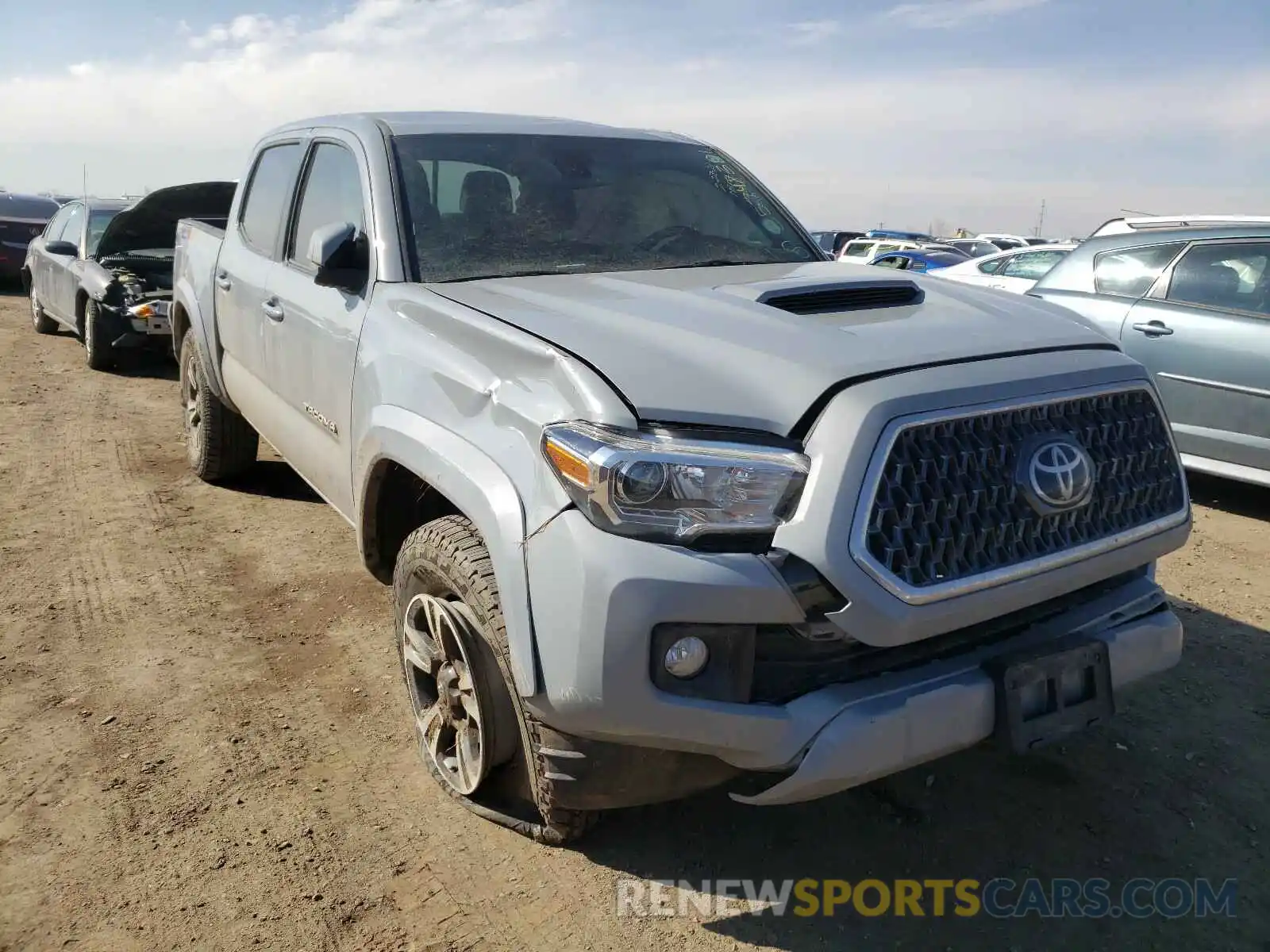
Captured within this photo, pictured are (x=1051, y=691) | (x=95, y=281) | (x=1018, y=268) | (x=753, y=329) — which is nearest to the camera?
(x=1051, y=691)

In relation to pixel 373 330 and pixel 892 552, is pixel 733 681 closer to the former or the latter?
pixel 892 552

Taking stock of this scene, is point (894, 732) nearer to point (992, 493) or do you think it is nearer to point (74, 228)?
point (992, 493)

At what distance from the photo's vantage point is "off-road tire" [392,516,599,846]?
238 cm

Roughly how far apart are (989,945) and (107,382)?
903cm

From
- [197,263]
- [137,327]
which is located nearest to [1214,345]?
[197,263]

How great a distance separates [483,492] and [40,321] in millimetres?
12045

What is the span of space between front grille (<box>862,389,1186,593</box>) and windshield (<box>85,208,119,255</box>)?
10.0 m

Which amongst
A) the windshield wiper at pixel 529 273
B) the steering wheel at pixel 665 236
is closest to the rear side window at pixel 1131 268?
the steering wheel at pixel 665 236

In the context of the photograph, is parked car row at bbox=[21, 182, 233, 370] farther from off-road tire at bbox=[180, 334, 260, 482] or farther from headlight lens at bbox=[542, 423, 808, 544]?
headlight lens at bbox=[542, 423, 808, 544]

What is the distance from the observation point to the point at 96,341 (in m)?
9.59

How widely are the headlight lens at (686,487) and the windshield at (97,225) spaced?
9753mm

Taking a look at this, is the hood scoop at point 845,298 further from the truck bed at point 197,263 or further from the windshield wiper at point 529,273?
the truck bed at point 197,263

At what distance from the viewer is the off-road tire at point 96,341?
9.55 m

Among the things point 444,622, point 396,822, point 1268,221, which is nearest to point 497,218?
point 444,622
